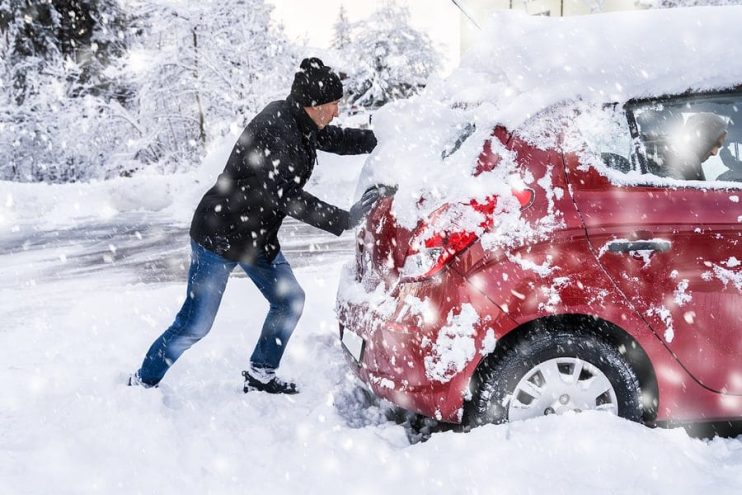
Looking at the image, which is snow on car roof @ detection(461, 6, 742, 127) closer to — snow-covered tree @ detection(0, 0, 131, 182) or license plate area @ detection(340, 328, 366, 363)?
license plate area @ detection(340, 328, 366, 363)

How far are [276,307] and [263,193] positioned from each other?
2.53 feet

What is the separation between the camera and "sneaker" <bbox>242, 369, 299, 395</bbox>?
12.5 ft

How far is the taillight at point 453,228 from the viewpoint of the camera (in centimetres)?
268

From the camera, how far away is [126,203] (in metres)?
16.7

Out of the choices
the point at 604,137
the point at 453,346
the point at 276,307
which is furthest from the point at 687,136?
the point at 276,307

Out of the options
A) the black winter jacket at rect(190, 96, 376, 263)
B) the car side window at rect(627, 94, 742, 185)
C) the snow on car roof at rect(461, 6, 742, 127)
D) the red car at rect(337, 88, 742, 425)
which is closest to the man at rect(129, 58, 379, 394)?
the black winter jacket at rect(190, 96, 376, 263)

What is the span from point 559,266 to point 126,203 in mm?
15765

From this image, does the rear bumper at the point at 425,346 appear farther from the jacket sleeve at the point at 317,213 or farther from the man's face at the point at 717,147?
the man's face at the point at 717,147

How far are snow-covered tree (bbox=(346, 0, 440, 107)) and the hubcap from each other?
101 ft

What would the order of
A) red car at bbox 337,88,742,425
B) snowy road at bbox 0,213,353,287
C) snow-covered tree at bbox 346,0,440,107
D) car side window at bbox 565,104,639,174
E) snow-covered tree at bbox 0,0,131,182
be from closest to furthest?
1. red car at bbox 337,88,742,425
2. car side window at bbox 565,104,639,174
3. snowy road at bbox 0,213,353,287
4. snow-covered tree at bbox 0,0,131,182
5. snow-covered tree at bbox 346,0,440,107

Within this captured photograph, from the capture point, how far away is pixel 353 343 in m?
3.15

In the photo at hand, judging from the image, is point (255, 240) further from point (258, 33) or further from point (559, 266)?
point (258, 33)

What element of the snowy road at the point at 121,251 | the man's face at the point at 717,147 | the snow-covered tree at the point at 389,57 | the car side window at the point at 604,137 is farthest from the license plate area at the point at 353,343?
the snow-covered tree at the point at 389,57

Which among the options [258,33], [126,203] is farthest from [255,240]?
[258,33]
